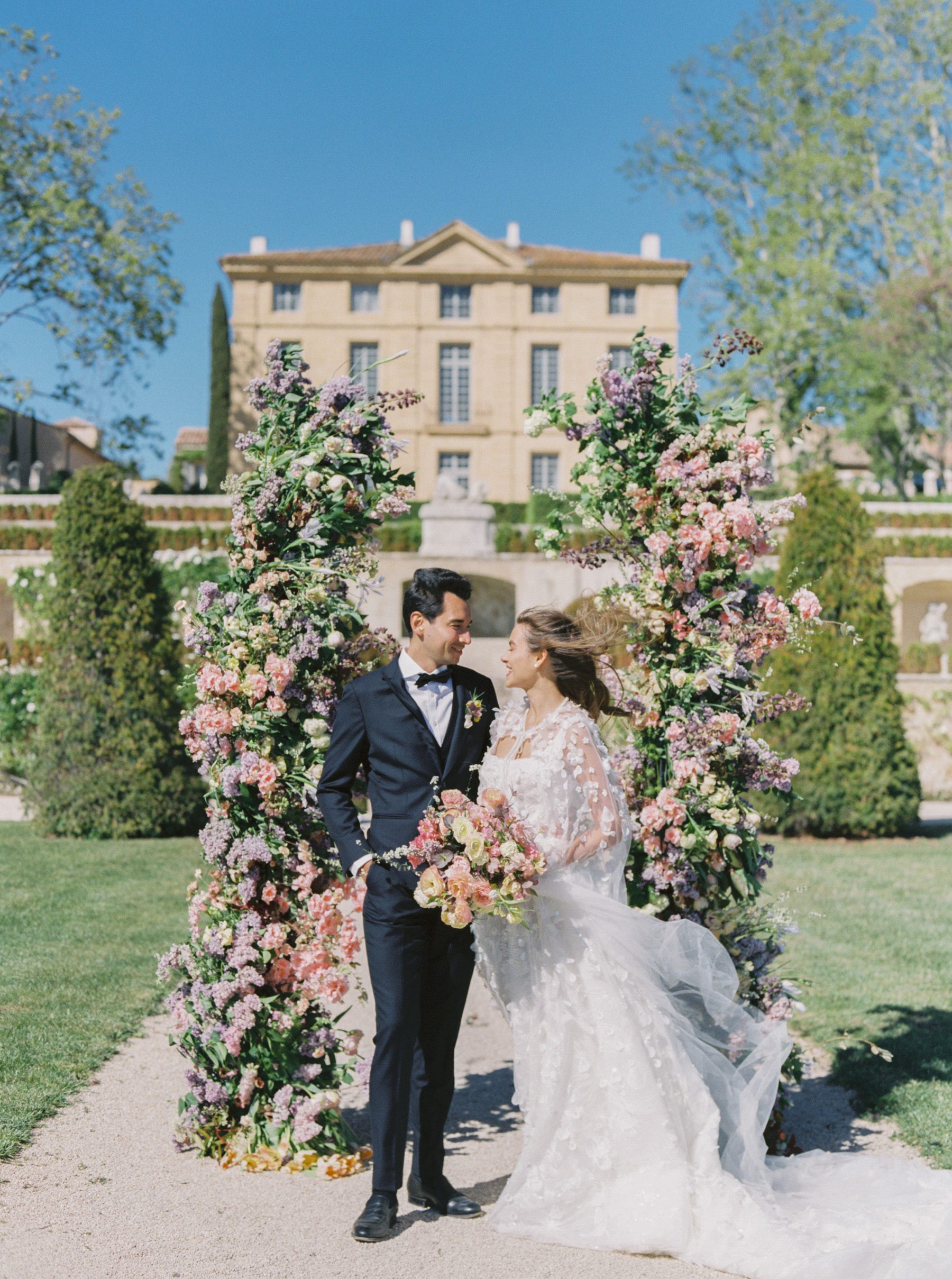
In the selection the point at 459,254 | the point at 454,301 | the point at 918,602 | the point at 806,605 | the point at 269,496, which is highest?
the point at 459,254

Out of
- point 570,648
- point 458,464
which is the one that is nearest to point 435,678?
point 570,648

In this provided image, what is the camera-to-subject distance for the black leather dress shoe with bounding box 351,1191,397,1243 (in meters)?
3.44

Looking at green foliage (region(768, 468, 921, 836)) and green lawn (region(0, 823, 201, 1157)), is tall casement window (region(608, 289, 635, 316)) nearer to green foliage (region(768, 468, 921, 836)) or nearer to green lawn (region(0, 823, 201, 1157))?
green foliage (region(768, 468, 921, 836))

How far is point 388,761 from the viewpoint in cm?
367

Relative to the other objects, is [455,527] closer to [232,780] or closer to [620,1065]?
[232,780]

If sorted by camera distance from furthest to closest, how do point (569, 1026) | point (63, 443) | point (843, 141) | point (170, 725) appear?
1. point (63, 443)
2. point (843, 141)
3. point (170, 725)
4. point (569, 1026)

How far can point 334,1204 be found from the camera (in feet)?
12.3

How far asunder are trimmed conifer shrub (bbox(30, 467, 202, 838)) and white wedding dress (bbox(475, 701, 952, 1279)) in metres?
7.50

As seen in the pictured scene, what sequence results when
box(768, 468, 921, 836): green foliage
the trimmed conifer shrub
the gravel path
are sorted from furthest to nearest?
box(768, 468, 921, 836): green foliage < the trimmed conifer shrub < the gravel path

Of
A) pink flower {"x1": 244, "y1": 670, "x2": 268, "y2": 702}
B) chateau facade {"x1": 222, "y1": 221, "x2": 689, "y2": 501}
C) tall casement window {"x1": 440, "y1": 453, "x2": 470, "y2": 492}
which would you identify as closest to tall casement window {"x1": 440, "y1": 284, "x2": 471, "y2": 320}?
chateau facade {"x1": 222, "y1": 221, "x2": 689, "y2": 501}

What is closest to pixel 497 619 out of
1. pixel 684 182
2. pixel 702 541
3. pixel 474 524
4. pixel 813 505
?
pixel 474 524

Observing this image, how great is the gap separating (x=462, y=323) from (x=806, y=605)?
122ft

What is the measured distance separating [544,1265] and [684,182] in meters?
32.7

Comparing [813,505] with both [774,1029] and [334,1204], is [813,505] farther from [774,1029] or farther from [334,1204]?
[334,1204]
